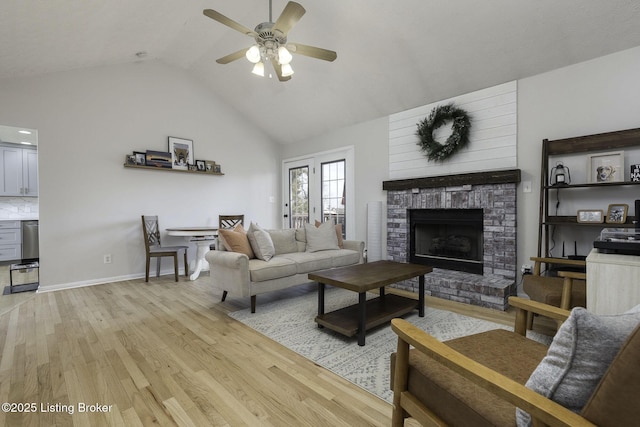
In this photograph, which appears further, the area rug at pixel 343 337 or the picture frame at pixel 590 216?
the picture frame at pixel 590 216

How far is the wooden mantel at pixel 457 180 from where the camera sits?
345cm

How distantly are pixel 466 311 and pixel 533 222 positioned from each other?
1.31 metres

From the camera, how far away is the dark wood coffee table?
2.38 m

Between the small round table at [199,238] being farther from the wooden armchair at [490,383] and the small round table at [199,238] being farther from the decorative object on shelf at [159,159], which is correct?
the wooden armchair at [490,383]

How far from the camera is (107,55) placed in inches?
162

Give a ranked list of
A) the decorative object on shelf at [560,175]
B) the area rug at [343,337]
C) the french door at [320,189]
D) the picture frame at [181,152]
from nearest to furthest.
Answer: the area rug at [343,337] → the decorative object on shelf at [560,175] → the picture frame at [181,152] → the french door at [320,189]

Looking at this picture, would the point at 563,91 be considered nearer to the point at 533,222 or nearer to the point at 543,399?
the point at 533,222

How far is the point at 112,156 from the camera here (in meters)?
4.60

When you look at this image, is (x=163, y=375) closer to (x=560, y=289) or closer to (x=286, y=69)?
(x=286, y=69)

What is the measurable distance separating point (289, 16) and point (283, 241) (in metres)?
2.50

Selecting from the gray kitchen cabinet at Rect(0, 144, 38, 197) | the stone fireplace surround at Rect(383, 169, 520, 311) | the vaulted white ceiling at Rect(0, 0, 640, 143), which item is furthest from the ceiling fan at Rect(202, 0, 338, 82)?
the gray kitchen cabinet at Rect(0, 144, 38, 197)

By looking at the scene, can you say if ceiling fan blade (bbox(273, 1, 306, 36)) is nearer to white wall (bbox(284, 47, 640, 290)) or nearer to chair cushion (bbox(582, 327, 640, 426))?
chair cushion (bbox(582, 327, 640, 426))

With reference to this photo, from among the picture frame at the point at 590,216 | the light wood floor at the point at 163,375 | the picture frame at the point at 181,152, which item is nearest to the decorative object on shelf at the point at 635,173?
the picture frame at the point at 590,216

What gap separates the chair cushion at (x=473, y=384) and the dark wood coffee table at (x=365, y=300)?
1.04m
